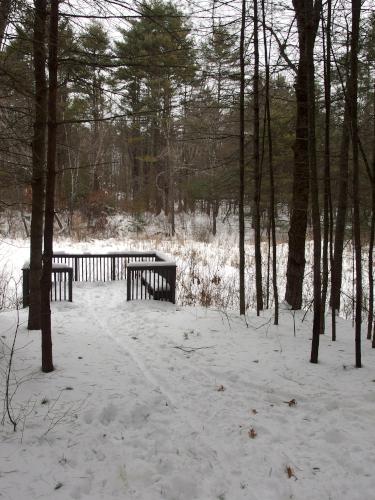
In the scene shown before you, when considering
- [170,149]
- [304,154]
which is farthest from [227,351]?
[170,149]

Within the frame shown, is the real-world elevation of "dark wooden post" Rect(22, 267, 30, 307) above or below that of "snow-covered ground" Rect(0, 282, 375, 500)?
above

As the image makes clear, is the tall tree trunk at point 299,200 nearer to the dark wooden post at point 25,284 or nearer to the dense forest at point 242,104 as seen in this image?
the dense forest at point 242,104

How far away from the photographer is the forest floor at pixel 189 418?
8.95 feet

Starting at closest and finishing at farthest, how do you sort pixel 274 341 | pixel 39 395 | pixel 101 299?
pixel 39 395 → pixel 274 341 → pixel 101 299

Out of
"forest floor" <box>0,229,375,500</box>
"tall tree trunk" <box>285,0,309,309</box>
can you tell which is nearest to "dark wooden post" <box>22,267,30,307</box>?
"forest floor" <box>0,229,375,500</box>

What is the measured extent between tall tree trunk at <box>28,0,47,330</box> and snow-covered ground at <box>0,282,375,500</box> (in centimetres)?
58

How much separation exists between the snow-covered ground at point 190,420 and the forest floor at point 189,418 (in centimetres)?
1

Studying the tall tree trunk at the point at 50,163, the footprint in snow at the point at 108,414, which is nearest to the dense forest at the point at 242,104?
the tall tree trunk at the point at 50,163

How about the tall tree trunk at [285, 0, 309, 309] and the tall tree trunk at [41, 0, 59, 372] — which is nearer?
the tall tree trunk at [41, 0, 59, 372]

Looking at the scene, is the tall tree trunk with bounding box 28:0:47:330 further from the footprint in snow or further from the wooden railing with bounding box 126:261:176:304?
the wooden railing with bounding box 126:261:176:304

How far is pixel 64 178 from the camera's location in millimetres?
22812

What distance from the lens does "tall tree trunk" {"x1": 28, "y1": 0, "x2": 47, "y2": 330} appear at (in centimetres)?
429

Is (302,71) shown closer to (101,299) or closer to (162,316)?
(162,316)

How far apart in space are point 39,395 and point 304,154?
6117 millimetres
